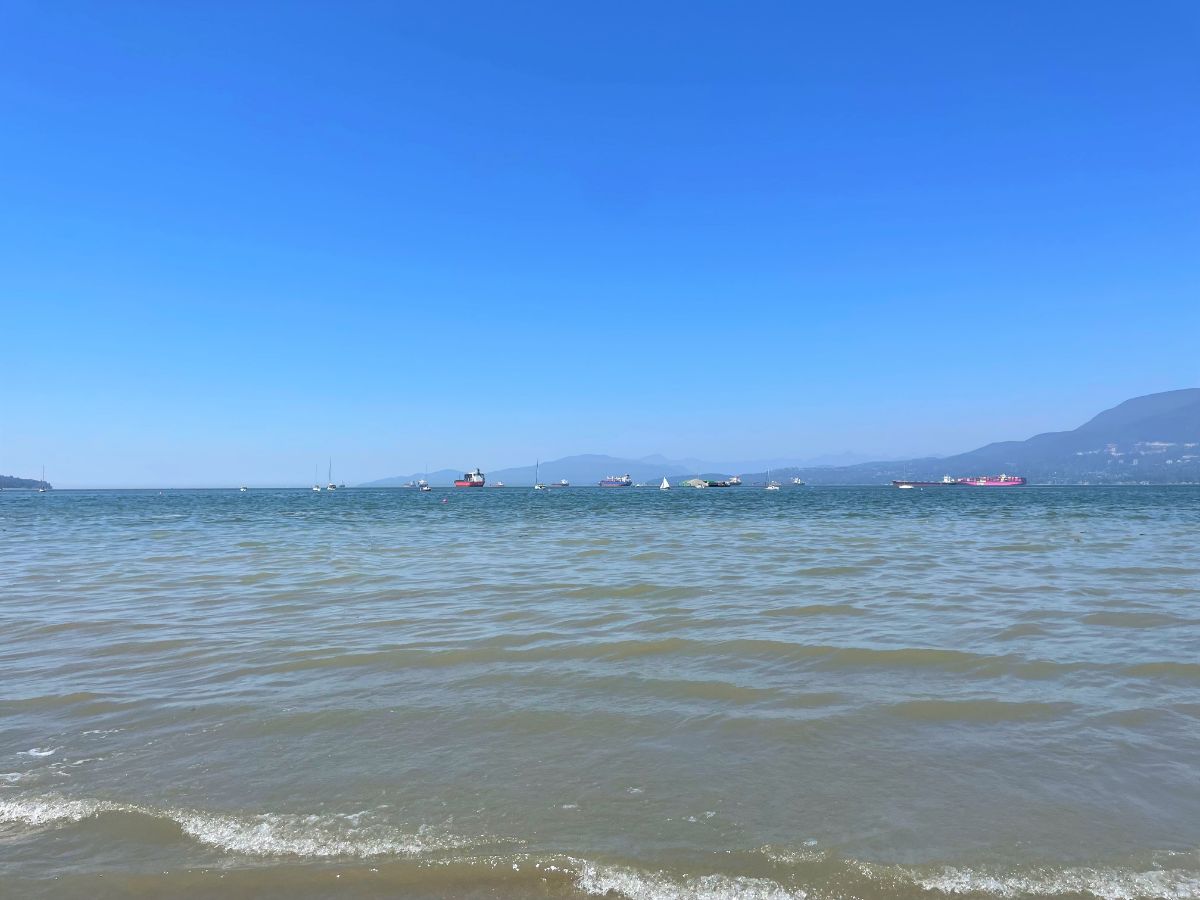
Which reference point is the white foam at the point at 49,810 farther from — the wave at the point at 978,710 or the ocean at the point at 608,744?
the wave at the point at 978,710

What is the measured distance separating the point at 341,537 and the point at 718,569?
18.8 meters

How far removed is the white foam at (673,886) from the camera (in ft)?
13.1

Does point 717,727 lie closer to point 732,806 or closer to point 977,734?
point 732,806

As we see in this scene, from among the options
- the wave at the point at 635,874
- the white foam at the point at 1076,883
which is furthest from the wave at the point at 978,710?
the white foam at the point at 1076,883

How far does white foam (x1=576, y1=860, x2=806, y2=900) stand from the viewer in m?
4.00

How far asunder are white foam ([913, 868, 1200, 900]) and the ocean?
2 centimetres

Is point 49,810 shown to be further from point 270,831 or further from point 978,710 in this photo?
point 978,710

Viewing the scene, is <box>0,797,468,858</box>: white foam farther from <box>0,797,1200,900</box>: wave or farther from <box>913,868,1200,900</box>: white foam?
<box>913,868,1200,900</box>: white foam

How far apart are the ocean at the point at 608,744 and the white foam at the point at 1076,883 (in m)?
0.02

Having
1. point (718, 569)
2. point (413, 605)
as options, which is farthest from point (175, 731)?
point (718, 569)

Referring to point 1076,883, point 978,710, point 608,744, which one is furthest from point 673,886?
point 978,710

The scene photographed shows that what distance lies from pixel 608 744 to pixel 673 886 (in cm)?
207

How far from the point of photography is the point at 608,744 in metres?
6.11

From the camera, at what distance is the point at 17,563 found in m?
21.0
